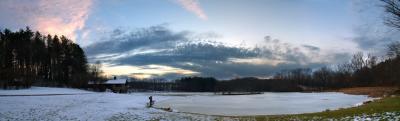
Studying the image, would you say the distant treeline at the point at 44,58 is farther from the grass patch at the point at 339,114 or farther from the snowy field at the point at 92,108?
the grass patch at the point at 339,114

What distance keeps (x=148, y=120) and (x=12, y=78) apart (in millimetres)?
47386

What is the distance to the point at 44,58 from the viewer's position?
100 meters

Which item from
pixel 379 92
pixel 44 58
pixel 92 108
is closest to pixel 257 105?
pixel 92 108

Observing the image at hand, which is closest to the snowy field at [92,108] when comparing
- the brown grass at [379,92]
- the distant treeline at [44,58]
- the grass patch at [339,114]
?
the grass patch at [339,114]

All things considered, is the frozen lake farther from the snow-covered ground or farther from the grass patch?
the grass patch

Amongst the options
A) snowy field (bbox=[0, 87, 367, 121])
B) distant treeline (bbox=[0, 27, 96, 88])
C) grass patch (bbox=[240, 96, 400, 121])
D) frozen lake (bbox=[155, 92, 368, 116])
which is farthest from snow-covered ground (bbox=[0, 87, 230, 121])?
distant treeline (bbox=[0, 27, 96, 88])

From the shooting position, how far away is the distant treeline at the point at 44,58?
87.8 meters

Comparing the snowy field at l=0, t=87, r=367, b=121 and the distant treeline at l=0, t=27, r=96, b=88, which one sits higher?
the distant treeline at l=0, t=27, r=96, b=88

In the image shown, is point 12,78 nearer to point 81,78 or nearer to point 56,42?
point 81,78

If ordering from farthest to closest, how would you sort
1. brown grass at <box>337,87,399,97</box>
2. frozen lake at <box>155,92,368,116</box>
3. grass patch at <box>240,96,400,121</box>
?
brown grass at <box>337,87,399,97</box>
frozen lake at <box>155,92,368,116</box>
grass patch at <box>240,96,400,121</box>

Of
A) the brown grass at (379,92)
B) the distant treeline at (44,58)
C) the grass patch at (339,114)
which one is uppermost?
the distant treeline at (44,58)

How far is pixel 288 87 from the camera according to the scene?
19475 centimetres

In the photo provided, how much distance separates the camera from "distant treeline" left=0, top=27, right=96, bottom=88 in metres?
87.8

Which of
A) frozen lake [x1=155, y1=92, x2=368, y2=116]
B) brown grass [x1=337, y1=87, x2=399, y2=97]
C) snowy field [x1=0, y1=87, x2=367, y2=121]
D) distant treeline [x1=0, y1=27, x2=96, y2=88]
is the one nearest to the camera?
snowy field [x1=0, y1=87, x2=367, y2=121]
